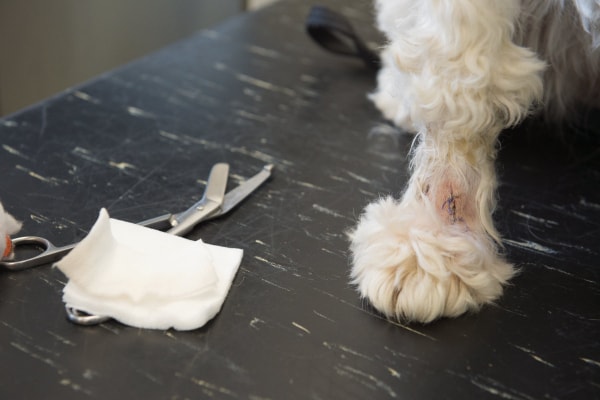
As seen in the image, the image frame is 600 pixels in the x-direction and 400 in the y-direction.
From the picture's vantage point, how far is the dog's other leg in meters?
0.73

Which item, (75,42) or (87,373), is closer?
(87,373)

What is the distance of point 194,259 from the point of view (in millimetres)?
733

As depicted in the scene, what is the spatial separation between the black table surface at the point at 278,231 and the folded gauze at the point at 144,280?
2 cm

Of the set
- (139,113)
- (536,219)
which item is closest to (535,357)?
(536,219)

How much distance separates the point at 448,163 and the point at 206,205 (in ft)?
0.89

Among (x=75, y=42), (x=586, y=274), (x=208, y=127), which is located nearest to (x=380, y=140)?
(x=208, y=127)

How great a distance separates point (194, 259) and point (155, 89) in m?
0.49

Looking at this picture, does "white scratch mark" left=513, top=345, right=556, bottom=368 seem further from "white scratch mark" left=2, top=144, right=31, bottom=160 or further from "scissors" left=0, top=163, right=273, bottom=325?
"white scratch mark" left=2, top=144, right=31, bottom=160

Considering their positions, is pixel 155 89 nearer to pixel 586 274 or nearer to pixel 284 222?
pixel 284 222

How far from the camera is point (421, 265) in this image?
0.75 meters

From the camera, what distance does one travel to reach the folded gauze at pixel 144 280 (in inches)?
27.1

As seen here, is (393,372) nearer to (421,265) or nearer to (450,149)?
(421,265)

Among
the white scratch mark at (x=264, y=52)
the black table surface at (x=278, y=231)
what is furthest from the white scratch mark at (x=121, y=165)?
the white scratch mark at (x=264, y=52)

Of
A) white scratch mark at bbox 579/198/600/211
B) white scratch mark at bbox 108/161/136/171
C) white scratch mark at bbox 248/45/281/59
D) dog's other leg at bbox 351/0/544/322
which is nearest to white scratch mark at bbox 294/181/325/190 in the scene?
dog's other leg at bbox 351/0/544/322
